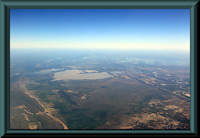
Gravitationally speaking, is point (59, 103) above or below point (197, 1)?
below

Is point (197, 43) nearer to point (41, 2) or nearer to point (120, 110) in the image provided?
point (41, 2)

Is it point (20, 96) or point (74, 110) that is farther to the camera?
point (20, 96)

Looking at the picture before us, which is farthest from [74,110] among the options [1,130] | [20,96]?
[1,130]

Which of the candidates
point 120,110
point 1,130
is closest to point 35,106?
point 120,110

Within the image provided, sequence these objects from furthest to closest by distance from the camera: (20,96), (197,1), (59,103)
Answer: (20,96), (59,103), (197,1)

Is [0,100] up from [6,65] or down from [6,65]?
down

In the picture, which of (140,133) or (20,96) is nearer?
(140,133)

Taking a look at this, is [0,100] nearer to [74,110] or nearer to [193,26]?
[193,26]

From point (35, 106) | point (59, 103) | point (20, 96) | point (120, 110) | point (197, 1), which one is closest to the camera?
point (197, 1)

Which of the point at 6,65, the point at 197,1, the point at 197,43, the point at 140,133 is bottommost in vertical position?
the point at 140,133
